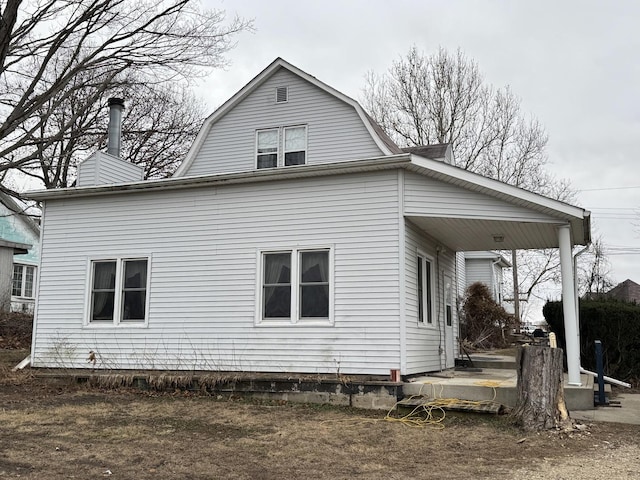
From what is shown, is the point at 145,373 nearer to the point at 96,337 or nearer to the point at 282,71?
the point at 96,337

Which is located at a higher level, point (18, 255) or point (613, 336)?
point (18, 255)

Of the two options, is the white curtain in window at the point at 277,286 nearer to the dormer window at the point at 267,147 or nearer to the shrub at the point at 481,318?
the dormer window at the point at 267,147

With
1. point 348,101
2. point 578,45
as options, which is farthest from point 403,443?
point 578,45

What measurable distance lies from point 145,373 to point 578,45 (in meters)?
12.0

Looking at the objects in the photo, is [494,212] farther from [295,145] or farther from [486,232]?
[295,145]

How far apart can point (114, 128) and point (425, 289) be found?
772 centimetres

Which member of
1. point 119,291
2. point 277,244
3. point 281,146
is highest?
point 281,146

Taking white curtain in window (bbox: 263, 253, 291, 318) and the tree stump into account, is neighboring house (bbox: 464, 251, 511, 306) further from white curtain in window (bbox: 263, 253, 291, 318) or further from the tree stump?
the tree stump

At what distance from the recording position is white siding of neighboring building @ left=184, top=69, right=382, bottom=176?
1208 centimetres

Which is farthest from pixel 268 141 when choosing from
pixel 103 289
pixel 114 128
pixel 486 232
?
pixel 486 232

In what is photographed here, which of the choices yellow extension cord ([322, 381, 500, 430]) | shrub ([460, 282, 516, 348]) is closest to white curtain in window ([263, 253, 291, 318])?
yellow extension cord ([322, 381, 500, 430])

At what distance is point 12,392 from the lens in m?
10.1

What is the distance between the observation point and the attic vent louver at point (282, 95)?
12.6m

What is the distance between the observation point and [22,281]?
26.2m
